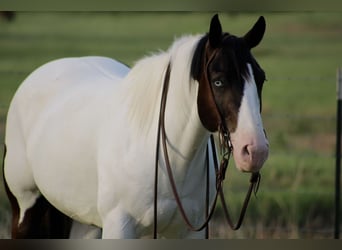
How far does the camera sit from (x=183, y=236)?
3236 mm

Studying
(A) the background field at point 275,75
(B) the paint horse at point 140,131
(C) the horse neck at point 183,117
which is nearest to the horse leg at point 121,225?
(B) the paint horse at point 140,131

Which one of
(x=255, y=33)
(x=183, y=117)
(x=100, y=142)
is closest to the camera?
(x=255, y=33)

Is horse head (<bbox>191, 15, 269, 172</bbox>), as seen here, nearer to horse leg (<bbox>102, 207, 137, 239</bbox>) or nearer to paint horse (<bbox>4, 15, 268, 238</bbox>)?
paint horse (<bbox>4, 15, 268, 238</bbox>)

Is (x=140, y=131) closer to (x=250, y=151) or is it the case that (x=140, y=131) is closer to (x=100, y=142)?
(x=100, y=142)

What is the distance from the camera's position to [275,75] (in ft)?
20.7

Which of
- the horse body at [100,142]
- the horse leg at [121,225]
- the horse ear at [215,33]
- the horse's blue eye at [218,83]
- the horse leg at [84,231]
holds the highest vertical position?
the horse ear at [215,33]

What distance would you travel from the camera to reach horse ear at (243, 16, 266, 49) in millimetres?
2967

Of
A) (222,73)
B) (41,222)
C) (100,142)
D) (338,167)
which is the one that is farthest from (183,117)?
(338,167)

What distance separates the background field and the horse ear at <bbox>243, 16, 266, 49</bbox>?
1945mm

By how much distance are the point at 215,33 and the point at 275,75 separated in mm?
3467

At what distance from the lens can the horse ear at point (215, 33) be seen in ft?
9.45

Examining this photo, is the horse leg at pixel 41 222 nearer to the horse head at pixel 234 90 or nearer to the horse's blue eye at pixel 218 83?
the horse head at pixel 234 90

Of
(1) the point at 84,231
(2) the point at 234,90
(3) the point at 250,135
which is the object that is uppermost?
(2) the point at 234,90

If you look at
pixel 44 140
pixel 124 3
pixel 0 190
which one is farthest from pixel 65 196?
pixel 0 190
